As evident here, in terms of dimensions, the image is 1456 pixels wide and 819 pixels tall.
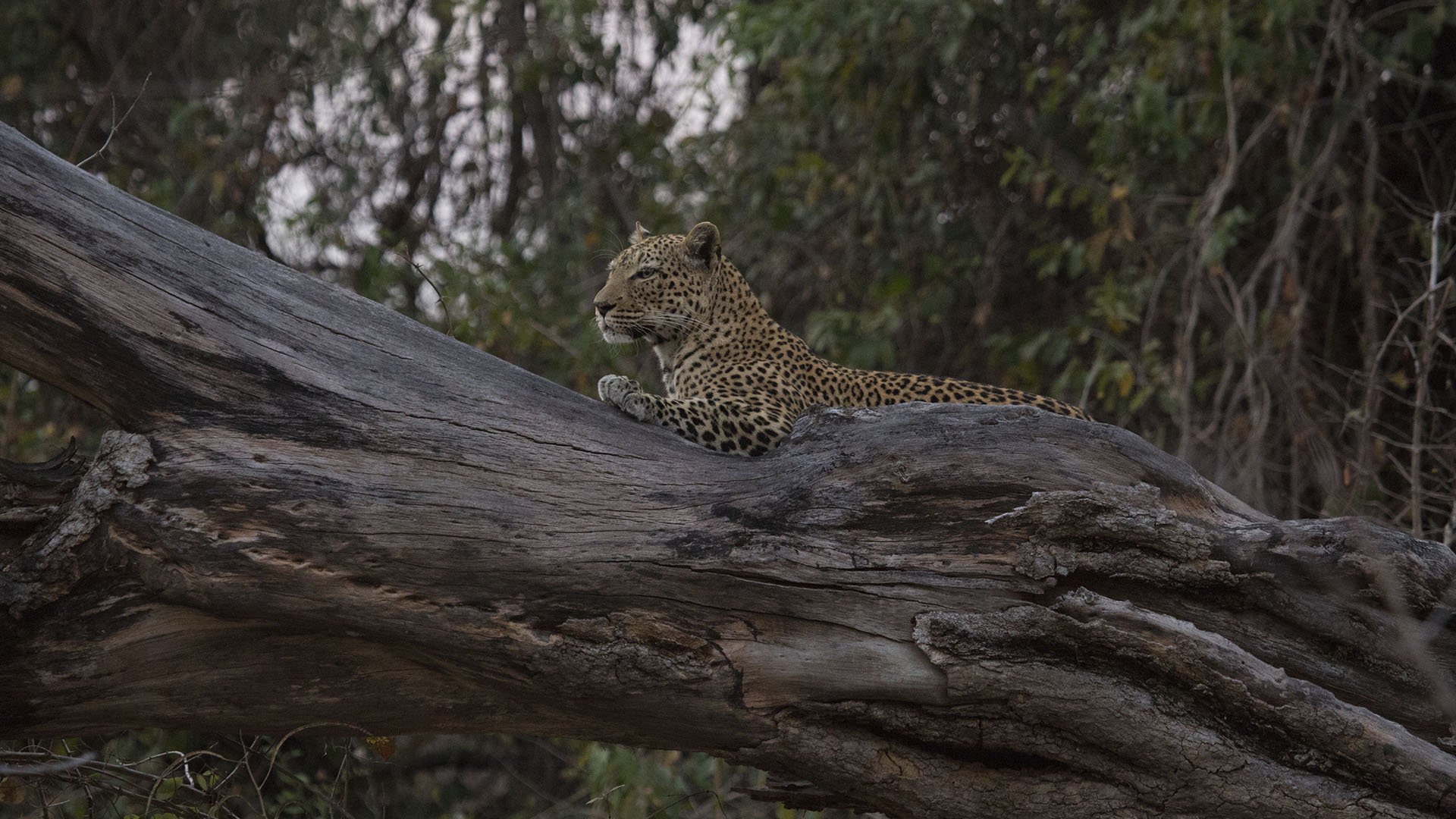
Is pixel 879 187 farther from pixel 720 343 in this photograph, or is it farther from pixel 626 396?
pixel 626 396

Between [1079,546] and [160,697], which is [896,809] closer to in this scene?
[1079,546]

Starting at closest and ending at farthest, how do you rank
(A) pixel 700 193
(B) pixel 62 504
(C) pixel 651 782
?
(B) pixel 62 504, (C) pixel 651 782, (A) pixel 700 193

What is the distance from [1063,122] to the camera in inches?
363

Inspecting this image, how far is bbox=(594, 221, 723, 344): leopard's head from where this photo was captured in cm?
649

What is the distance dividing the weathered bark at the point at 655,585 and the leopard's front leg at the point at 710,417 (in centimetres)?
80

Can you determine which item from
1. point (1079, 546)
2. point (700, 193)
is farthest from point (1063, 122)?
point (1079, 546)

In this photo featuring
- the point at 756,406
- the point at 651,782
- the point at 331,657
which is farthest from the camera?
the point at 651,782

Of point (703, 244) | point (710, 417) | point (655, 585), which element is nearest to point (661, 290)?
point (703, 244)

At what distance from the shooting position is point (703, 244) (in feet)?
22.0

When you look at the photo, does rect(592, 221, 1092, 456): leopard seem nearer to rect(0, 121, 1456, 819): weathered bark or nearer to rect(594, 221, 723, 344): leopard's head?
rect(594, 221, 723, 344): leopard's head

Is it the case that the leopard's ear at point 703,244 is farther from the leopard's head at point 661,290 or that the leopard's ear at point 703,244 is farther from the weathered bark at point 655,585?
the weathered bark at point 655,585

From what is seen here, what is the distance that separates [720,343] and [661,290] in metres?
0.41

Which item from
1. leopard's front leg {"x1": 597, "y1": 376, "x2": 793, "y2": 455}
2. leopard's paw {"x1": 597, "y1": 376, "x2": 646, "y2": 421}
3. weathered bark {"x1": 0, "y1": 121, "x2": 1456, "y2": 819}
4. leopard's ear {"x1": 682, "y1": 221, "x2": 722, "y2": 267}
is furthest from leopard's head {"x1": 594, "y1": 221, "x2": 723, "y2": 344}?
weathered bark {"x1": 0, "y1": 121, "x2": 1456, "y2": 819}

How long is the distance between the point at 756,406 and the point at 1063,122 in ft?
15.4
